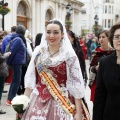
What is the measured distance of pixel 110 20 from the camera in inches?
3627

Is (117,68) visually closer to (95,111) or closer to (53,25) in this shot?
(95,111)

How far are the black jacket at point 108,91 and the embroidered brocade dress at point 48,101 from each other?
0.65 metres

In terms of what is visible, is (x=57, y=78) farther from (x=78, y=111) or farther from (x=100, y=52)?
(x=100, y=52)

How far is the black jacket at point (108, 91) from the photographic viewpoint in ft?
10.2

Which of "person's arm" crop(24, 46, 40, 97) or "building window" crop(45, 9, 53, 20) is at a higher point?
"building window" crop(45, 9, 53, 20)

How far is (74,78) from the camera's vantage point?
3977 mm

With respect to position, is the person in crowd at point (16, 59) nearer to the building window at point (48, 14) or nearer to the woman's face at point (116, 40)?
the woman's face at point (116, 40)

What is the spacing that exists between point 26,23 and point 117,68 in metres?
27.6

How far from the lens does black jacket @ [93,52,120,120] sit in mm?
3109

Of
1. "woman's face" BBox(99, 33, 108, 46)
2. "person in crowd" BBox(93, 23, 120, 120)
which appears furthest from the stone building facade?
"person in crowd" BBox(93, 23, 120, 120)

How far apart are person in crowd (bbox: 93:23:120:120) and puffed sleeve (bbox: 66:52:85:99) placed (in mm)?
683

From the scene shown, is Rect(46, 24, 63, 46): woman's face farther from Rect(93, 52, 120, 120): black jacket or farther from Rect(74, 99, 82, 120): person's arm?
Rect(93, 52, 120, 120): black jacket

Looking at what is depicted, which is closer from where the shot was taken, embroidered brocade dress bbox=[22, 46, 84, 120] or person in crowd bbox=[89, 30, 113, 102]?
embroidered brocade dress bbox=[22, 46, 84, 120]

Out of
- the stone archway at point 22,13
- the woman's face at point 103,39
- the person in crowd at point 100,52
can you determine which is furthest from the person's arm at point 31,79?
the stone archway at point 22,13
